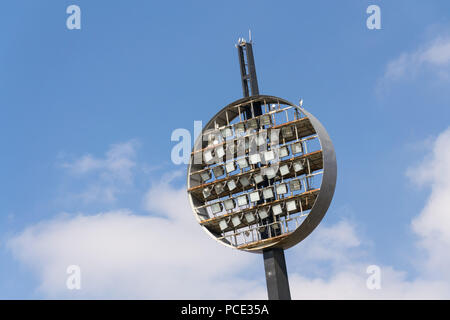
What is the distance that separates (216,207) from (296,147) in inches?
210

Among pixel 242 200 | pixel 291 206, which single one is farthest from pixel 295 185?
pixel 242 200

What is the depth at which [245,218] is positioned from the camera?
3325 cm

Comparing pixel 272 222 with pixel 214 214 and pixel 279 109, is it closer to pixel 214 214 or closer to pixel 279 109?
pixel 214 214

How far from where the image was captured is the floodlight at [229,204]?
3375 cm

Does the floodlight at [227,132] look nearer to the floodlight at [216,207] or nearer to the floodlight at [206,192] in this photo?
the floodlight at [206,192]

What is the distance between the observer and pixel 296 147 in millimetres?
32719

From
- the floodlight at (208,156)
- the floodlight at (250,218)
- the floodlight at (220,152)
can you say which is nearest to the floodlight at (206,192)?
the floodlight at (208,156)

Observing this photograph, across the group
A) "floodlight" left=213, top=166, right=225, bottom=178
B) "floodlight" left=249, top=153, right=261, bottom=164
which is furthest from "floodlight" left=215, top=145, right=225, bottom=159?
"floodlight" left=249, top=153, right=261, bottom=164

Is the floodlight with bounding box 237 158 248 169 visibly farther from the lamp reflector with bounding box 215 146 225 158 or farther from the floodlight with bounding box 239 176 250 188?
the lamp reflector with bounding box 215 146 225 158

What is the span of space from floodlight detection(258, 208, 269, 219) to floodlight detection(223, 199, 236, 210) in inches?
64.1
